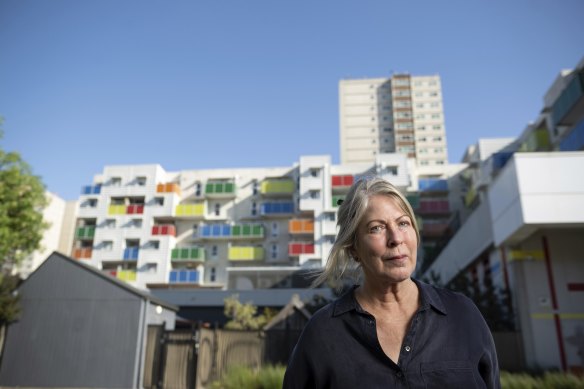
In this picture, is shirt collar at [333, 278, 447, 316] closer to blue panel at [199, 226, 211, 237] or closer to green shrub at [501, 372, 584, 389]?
green shrub at [501, 372, 584, 389]

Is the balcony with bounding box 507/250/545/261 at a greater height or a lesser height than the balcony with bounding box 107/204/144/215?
lesser

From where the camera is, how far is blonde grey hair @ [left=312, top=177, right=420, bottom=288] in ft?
7.72

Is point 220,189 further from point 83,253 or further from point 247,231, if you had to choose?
point 83,253

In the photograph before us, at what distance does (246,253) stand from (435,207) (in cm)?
2223

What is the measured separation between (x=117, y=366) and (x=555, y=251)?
17.7 meters

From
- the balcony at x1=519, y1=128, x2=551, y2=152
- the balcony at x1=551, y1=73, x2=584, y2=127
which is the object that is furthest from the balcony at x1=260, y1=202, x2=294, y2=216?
the balcony at x1=551, y1=73, x2=584, y2=127

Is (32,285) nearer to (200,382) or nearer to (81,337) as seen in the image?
(81,337)

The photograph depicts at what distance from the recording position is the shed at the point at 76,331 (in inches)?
764

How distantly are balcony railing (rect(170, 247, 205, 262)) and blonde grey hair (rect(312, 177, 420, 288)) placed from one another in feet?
167

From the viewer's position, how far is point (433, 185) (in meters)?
54.1

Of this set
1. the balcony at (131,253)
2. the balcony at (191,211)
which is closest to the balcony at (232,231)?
the balcony at (191,211)

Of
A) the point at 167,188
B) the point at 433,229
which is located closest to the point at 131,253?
the point at 167,188

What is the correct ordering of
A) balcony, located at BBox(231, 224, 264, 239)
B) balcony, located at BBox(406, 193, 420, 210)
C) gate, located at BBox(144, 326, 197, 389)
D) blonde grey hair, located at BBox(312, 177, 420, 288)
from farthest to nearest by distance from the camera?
balcony, located at BBox(231, 224, 264, 239) < balcony, located at BBox(406, 193, 420, 210) < gate, located at BBox(144, 326, 197, 389) < blonde grey hair, located at BBox(312, 177, 420, 288)

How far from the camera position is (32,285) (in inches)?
845
